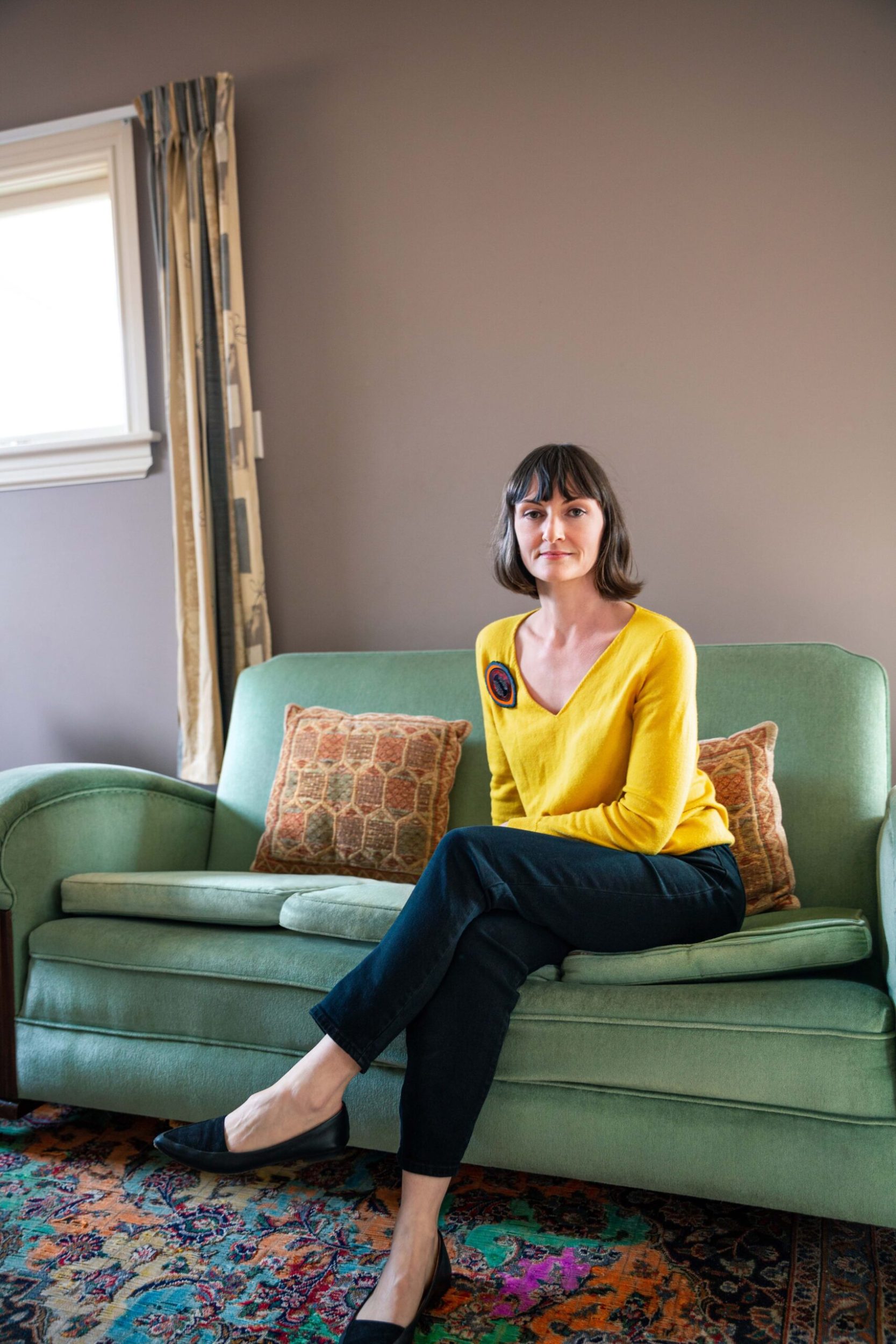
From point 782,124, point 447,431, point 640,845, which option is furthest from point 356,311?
point 640,845

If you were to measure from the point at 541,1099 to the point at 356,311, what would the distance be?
78.1 inches

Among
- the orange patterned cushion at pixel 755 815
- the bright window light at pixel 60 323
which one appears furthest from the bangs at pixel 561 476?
the bright window light at pixel 60 323

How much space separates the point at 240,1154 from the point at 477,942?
0.42 metres

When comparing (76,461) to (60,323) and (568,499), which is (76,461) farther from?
(568,499)

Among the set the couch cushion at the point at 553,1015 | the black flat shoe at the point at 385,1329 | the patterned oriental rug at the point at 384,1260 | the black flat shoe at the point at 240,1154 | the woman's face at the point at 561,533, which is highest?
the woman's face at the point at 561,533

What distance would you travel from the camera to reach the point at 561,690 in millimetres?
1701

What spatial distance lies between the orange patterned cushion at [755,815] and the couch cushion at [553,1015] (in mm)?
304

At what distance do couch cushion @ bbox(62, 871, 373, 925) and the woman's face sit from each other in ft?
2.12

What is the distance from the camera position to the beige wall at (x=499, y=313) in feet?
7.56

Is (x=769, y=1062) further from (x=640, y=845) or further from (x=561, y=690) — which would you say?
(x=561, y=690)

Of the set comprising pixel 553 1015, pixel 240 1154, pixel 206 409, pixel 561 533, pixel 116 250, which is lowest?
pixel 240 1154

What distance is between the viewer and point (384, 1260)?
4.71 feet

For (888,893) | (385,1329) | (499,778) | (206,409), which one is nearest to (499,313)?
(206,409)

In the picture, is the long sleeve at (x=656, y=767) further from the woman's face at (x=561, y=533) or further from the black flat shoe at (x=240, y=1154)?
the black flat shoe at (x=240, y=1154)
